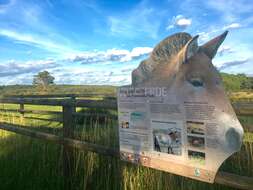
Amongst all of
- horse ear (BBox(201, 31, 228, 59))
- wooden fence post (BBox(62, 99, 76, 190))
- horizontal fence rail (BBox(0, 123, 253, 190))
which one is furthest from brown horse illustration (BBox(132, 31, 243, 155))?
wooden fence post (BBox(62, 99, 76, 190))

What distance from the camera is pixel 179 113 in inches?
90.7

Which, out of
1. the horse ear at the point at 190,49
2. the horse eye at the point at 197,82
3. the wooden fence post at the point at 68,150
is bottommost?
the wooden fence post at the point at 68,150

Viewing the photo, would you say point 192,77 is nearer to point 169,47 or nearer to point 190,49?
point 190,49

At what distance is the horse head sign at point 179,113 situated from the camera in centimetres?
209

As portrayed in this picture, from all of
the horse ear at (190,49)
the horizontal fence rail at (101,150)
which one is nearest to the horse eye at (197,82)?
the horse ear at (190,49)

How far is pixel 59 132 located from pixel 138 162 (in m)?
2.62

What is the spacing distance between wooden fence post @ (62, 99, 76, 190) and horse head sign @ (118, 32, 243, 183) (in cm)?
126

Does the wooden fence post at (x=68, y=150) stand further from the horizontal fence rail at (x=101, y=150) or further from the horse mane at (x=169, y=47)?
the horse mane at (x=169, y=47)

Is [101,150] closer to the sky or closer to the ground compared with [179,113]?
closer to the ground

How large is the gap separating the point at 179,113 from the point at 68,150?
2169mm

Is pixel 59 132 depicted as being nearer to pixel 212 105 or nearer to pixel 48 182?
pixel 48 182

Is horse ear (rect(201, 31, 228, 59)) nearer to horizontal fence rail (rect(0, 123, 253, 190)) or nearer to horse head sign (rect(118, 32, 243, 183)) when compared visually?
horse head sign (rect(118, 32, 243, 183))

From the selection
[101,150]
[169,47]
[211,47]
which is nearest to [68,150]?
[101,150]

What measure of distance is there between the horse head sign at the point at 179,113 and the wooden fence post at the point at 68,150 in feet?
4.12
